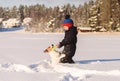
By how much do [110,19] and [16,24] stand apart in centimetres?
7701

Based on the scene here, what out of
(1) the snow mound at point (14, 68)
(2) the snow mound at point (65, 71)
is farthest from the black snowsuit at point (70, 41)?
(1) the snow mound at point (14, 68)

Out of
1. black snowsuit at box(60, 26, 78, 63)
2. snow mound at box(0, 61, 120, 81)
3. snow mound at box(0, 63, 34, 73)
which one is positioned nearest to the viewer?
snow mound at box(0, 61, 120, 81)

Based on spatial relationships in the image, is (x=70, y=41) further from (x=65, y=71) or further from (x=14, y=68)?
(x=14, y=68)

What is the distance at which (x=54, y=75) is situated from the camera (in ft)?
19.9

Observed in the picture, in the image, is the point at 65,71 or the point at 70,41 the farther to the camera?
the point at 70,41

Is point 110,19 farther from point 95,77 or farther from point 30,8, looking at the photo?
point 30,8

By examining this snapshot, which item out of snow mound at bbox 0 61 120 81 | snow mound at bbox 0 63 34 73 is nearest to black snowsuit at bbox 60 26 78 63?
snow mound at bbox 0 61 120 81

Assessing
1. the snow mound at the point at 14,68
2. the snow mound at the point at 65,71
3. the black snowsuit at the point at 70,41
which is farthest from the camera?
the black snowsuit at the point at 70,41

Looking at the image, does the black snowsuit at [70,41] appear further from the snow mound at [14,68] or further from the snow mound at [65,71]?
the snow mound at [14,68]

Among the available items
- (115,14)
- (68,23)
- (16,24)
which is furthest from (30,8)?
(68,23)

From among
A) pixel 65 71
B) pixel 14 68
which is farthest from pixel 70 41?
pixel 14 68

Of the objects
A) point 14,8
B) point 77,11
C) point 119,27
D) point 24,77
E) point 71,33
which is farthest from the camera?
point 14,8

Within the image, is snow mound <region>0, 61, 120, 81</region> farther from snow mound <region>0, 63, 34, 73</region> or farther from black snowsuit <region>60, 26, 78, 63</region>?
black snowsuit <region>60, 26, 78, 63</region>

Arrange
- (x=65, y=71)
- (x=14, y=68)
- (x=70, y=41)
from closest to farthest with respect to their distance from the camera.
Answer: (x=65, y=71) < (x=14, y=68) < (x=70, y=41)
